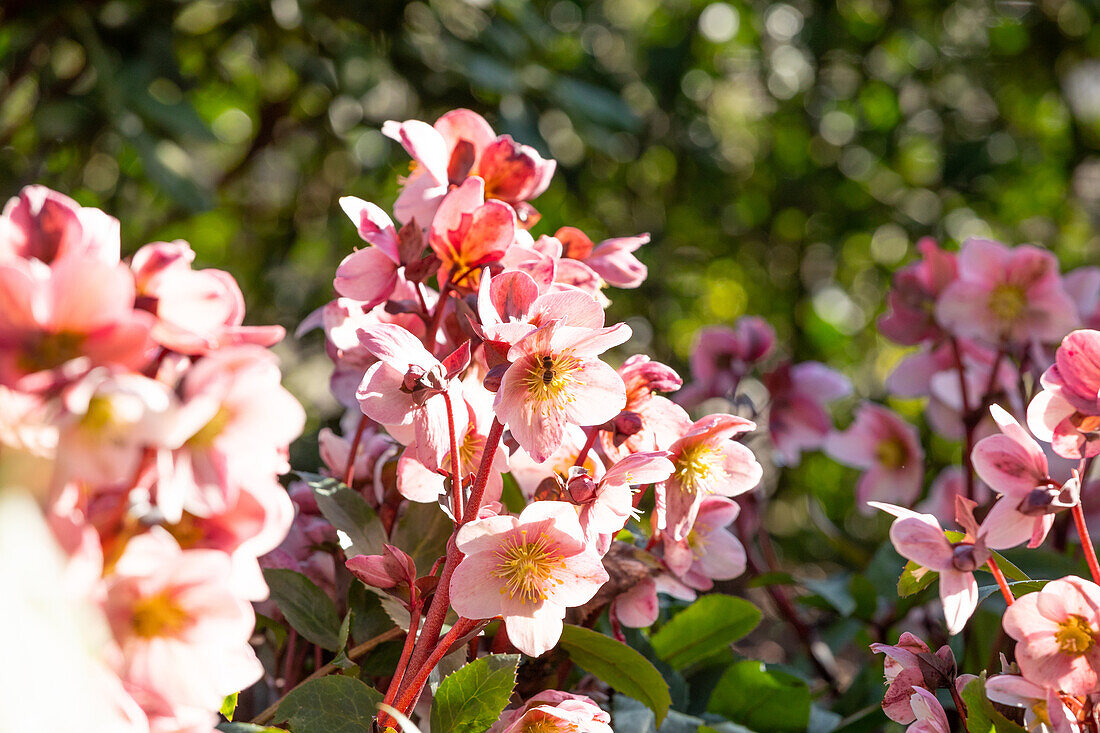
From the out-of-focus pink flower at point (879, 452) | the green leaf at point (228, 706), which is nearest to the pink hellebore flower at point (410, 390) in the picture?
the green leaf at point (228, 706)

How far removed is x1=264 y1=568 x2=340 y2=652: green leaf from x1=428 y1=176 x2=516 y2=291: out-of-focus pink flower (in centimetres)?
16

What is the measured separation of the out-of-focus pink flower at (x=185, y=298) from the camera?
292 mm

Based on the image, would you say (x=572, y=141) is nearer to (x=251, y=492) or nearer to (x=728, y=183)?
(x=728, y=183)

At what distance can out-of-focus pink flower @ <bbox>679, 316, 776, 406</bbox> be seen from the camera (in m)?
0.74

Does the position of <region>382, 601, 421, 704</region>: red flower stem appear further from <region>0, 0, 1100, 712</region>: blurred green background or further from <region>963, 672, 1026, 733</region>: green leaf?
<region>0, 0, 1100, 712</region>: blurred green background

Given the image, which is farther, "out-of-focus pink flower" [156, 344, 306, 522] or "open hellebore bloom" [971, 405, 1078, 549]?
"open hellebore bloom" [971, 405, 1078, 549]

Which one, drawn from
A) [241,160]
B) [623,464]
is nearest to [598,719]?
[623,464]

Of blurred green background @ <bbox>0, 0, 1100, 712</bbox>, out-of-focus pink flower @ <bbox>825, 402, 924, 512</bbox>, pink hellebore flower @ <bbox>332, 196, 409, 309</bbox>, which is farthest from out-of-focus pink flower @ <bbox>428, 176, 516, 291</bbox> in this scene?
blurred green background @ <bbox>0, 0, 1100, 712</bbox>

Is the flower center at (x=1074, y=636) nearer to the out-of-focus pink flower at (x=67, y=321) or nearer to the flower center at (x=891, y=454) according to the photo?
the out-of-focus pink flower at (x=67, y=321)

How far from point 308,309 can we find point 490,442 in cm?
124

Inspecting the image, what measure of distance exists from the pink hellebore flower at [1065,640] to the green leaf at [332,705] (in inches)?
9.9

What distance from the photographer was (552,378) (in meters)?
0.36

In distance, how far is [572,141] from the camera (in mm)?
1611

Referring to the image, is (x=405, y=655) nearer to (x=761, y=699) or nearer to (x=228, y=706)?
(x=228, y=706)
